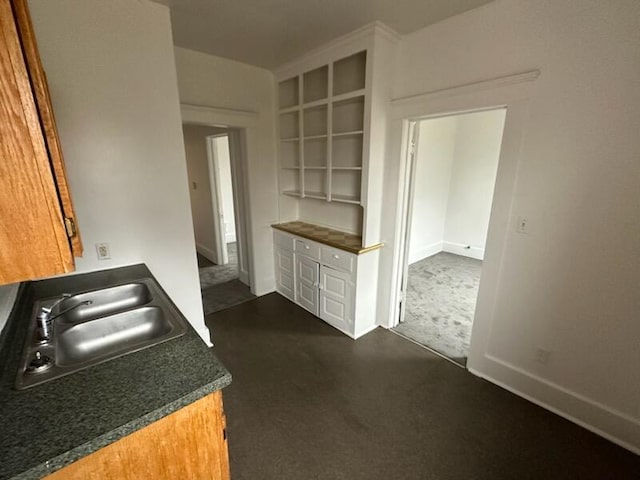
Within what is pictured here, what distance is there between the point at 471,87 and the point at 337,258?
67.1 inches

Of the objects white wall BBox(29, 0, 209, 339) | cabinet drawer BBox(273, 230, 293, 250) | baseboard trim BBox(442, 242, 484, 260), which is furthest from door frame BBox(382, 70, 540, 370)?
baseboard trim BBox(442, 242, 484, 260)

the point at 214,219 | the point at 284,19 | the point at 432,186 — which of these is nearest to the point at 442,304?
the point at 432,186

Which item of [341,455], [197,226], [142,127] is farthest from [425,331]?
[197,226]

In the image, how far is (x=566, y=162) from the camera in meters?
1.68

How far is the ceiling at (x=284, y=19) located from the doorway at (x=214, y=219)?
102cm

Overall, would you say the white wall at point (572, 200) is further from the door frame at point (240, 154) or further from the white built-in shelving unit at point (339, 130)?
the door frame at point (240, 154)

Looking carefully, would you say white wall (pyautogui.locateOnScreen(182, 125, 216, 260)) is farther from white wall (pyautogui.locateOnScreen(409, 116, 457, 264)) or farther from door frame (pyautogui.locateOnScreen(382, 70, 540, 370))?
white wall (pyautogui.locateOnScreen(409, 116, 457, 264))

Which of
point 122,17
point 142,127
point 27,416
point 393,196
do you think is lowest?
point 27,416

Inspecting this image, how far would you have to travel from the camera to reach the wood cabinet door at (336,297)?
2.73 m

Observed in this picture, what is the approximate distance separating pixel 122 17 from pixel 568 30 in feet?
8.80

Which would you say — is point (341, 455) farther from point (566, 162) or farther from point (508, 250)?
point (566, 162)

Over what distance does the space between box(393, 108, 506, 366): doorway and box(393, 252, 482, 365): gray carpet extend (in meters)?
0.01

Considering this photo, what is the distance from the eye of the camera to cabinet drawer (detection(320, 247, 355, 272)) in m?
2.63

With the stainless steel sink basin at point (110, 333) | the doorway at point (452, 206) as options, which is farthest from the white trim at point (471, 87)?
the stainless steel sink basin at point (110, 333)
